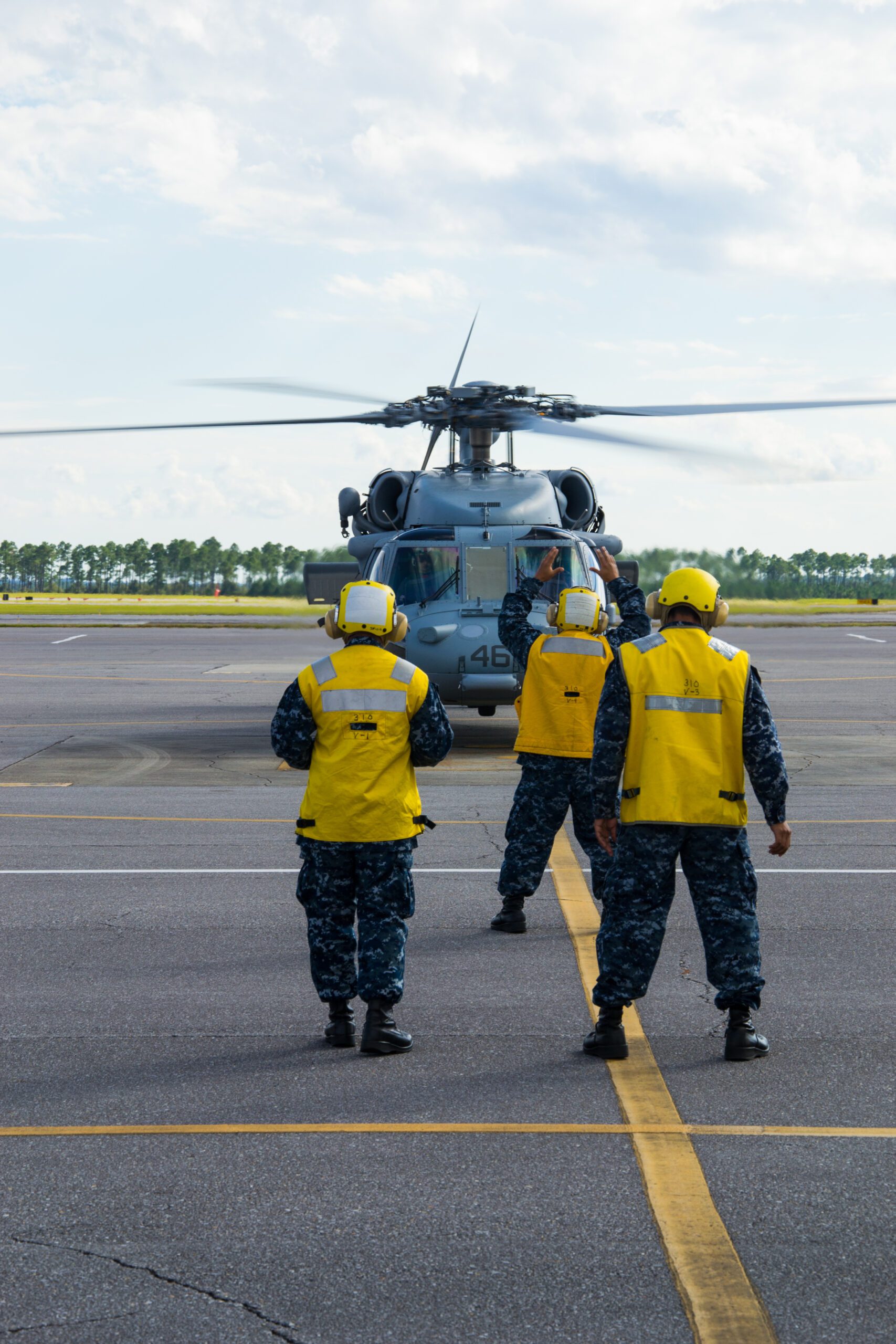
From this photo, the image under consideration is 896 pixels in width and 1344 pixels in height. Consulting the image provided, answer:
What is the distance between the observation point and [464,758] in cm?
1519

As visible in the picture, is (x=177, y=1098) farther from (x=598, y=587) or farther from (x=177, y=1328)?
(x=598, y=587)

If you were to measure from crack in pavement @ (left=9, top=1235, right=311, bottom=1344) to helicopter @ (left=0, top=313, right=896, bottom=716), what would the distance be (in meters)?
10.2

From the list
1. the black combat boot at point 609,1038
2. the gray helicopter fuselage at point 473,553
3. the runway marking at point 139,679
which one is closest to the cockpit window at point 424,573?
the gray helicopter fuselage at point 473,553

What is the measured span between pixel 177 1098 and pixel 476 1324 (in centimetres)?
190

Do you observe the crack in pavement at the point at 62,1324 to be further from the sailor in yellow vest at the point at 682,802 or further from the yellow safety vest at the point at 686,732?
the yellow safety vest at the point at 686,732

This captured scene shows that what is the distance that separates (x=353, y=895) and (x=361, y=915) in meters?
0.10

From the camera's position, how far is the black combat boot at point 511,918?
749 centimetres

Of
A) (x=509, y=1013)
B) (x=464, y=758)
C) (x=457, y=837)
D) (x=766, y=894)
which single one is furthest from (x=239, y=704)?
(x=509, y=1013)

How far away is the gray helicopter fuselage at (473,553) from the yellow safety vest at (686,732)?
27.7 ft

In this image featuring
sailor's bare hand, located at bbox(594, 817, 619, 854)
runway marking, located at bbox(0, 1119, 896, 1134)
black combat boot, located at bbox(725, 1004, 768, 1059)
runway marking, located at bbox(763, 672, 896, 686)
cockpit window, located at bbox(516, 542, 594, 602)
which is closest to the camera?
runway marking, located at bbox(0, 1119, 896, 1134)

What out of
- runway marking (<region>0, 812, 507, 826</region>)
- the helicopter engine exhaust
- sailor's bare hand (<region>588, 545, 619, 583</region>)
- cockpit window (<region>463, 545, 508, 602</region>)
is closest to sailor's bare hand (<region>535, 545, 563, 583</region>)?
sailor's bare hand (<region>588, 545, 619, 583</region>)

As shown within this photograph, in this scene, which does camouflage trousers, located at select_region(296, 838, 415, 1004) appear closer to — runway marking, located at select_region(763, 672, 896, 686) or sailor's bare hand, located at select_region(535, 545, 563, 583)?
sailor's bare hand, located at select_region(535, 545, 563, 583)

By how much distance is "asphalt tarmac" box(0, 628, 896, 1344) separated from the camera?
3484 mm

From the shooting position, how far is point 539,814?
764cm
